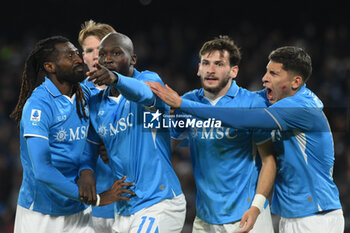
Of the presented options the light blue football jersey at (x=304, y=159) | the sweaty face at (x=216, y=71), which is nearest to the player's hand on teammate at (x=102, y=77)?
the sweaty face at (x=216, y=71)

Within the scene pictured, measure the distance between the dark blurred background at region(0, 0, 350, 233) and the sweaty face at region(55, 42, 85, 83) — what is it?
17.5ft

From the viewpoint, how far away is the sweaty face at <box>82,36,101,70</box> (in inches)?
182

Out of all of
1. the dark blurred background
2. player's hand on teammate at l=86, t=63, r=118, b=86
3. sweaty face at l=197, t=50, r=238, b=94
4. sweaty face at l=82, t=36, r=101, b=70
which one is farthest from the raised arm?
the dark blurred background

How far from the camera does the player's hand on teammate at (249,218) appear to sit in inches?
137

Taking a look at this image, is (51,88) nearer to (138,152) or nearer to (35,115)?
(35,115)

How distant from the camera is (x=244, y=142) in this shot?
12.3 ft

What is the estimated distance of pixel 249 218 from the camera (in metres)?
3.50

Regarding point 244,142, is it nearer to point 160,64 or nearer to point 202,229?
point 202,229

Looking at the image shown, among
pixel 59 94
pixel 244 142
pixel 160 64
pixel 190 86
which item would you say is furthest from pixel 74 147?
pixel 160 64

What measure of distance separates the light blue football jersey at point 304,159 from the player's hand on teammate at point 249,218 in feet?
1.13

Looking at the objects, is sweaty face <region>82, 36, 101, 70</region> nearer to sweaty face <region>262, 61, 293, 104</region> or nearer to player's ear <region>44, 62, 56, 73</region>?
player's ear <region>44, 62, 56, 73</region>

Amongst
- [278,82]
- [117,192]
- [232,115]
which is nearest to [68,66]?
[117,192]

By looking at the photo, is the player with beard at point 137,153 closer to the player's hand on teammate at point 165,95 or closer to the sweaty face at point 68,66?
the player's hand on teammate at point 165,95

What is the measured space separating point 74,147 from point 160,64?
6966 millimetres
